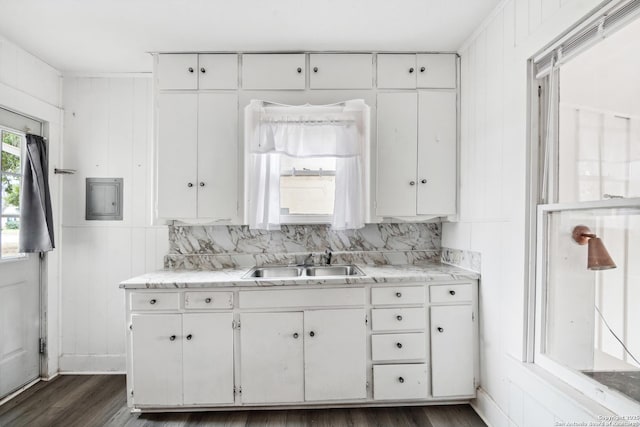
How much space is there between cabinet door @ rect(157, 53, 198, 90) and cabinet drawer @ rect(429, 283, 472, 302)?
2.31 metres

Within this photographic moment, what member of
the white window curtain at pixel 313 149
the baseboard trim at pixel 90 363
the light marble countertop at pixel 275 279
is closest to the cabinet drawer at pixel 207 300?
the light marble countertop at pixel 275 279

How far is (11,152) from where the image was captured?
2.40 m

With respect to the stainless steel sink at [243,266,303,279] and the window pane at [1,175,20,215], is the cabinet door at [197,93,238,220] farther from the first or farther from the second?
the window pane at [1,175,20,215]

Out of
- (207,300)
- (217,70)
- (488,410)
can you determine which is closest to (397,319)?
(488,410)

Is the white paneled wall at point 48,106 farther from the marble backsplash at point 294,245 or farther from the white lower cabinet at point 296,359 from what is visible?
the white lower cabinet at point 296,359

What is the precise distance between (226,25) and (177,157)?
1.00 meters

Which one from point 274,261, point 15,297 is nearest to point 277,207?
point 274,261

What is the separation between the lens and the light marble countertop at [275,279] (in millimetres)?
2088

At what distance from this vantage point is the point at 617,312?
4.34ft

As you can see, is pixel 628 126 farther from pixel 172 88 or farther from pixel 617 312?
pixel 172 88

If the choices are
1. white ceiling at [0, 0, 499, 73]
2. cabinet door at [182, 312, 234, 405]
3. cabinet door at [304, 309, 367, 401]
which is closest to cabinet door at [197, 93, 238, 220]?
white ceiling at [0, 0, 499, 73]

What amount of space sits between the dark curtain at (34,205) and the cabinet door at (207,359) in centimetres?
139

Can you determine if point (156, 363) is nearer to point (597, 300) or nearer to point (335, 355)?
point (335, 355)

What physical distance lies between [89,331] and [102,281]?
1.43ft
